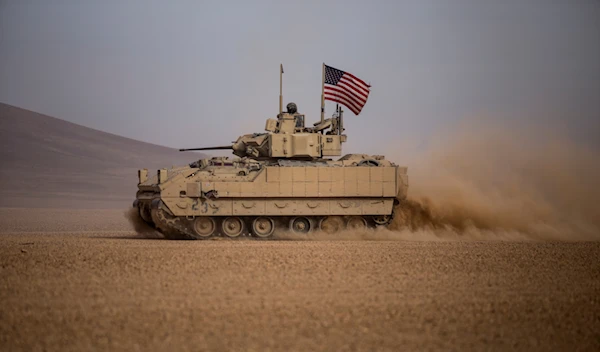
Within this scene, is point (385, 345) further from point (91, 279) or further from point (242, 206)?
point (242, 206)

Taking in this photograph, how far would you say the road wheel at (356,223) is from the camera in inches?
997

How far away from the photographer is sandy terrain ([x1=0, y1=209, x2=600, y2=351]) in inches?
387

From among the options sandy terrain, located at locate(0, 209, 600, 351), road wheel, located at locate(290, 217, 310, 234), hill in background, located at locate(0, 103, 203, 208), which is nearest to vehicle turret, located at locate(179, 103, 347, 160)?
road wheel, located at locate(290, 217, 310, 234)

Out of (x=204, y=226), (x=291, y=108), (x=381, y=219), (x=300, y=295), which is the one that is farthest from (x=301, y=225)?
(x=300, y=295)

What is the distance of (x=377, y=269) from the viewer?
15.7 meters

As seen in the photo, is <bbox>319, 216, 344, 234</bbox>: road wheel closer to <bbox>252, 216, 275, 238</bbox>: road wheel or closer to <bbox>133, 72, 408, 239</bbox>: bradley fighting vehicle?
<bbox>133, 72, 408, 239</bbox>: bradley fighting vehicle

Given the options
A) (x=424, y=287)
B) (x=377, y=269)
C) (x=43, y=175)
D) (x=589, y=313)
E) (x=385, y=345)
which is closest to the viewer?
(x=385, y=345)

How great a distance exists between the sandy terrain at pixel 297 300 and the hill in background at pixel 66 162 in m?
52.9

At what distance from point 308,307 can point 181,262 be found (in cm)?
580

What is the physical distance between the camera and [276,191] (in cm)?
2442

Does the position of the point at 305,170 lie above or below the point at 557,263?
above

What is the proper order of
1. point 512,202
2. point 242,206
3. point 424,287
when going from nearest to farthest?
point 424,287
point 242,206
point 512,202

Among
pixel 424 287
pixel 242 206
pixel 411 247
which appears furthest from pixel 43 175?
pixel 424 287

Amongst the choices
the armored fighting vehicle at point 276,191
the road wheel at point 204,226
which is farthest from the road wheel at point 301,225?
the road wheel at point 204,226
